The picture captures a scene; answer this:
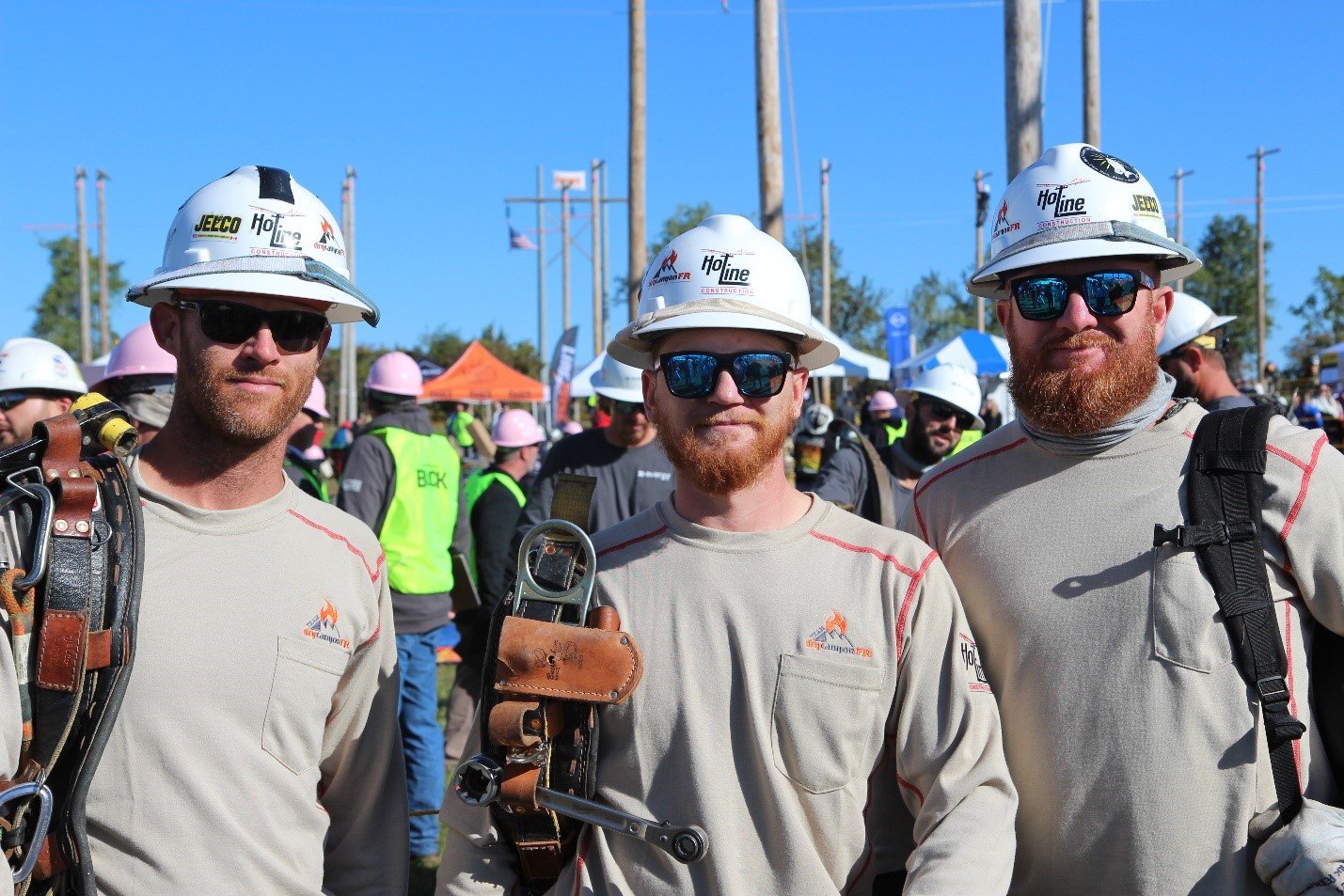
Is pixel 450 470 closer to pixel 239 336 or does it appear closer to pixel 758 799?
pixel 239 336

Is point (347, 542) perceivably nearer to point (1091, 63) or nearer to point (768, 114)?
point (768, 114)

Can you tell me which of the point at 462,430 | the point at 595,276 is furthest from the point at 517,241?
the point at 462,430

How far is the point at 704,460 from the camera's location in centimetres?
265

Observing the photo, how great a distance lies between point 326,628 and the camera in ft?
9.02

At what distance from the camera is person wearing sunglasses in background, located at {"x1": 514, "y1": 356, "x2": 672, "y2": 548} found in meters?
6.13

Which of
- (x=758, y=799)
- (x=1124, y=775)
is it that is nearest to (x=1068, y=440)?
(x=1124, y=775)

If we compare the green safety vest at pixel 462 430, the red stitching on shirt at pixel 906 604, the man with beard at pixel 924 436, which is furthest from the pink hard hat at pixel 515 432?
the green safety vest at pixel 462 430

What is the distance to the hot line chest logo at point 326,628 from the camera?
2721 millimetres

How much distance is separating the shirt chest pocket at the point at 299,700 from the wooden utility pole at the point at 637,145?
13.1 metres

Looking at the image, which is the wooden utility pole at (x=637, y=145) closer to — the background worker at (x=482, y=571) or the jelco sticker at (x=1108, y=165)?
the background worker at (x=482, y=571)

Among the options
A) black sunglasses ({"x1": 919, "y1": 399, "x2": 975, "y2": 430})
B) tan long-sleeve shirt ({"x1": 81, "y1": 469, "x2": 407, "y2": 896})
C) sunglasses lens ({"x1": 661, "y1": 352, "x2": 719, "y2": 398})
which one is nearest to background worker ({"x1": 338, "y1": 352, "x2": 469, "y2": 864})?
black sunglasses ({"x1": 919, "y1": 399, "x2": 975, "y2": 430})

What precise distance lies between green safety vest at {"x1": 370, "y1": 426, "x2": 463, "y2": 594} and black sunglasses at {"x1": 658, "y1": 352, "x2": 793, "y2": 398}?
13.6ft

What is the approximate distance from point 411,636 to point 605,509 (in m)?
1.38

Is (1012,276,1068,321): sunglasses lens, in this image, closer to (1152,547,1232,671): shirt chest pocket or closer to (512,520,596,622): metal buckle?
(1152,547,1232,671): shirt chest pocket
